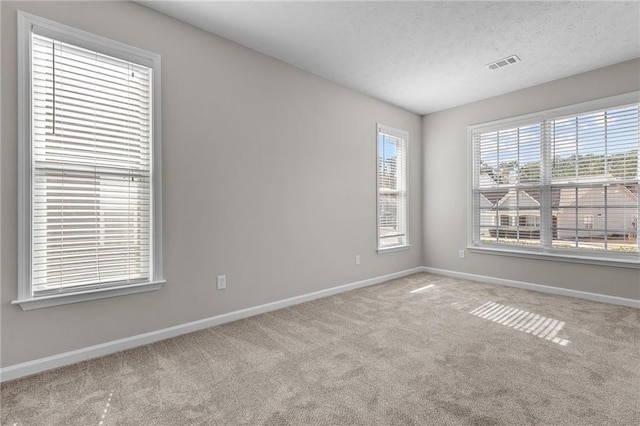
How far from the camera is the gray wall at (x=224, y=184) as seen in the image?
2.12 m

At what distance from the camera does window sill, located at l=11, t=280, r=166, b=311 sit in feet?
6.70

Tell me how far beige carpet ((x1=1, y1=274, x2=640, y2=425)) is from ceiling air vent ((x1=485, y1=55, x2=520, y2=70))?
2.69 metres

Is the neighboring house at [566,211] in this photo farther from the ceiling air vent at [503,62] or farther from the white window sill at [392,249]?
the ceiling air vent at [503,62]

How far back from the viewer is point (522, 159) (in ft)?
14.1

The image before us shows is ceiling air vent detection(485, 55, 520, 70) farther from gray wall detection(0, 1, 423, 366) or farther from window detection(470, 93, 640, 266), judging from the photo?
gray wall detection(0, 1, 423, 366)

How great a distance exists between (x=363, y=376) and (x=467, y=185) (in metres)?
3.71

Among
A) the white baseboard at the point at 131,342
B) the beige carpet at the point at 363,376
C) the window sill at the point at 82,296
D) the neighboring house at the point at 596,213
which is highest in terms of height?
the neighboring house at the point at 596,213

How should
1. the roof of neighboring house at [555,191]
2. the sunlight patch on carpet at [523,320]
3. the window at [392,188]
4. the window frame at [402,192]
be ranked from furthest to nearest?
the window at [392,188] → the window frame at [402,192] → the roof of neighboring house at [555,191] → the sunlight patch on carpet at [523,320]

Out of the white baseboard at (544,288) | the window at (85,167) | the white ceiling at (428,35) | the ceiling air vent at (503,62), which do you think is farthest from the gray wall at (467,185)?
the window at (85,167)

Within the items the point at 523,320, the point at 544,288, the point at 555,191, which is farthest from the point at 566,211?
the point at 523,320

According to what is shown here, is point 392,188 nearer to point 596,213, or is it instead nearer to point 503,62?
point 503,62

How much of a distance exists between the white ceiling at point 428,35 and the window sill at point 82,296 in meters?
2.23

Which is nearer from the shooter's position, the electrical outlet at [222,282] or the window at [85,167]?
the window at [85,167]

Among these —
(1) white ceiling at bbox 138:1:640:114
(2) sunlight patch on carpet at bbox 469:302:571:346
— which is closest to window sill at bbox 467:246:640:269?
(2) sunlight patch on carpet at bbox 469:302:571:346
